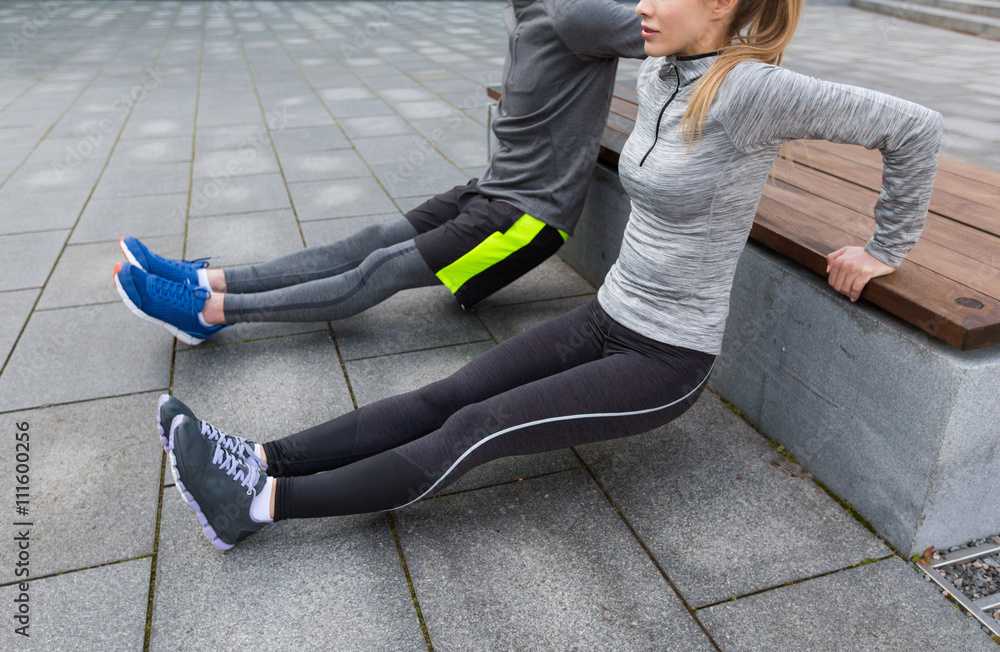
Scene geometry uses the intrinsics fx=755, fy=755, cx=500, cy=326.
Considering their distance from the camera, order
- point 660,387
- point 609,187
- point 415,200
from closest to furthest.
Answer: point 660,387
point 609,187
point 415,200

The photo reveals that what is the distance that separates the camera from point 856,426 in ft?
7.00

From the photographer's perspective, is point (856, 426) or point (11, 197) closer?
point (856, 426)

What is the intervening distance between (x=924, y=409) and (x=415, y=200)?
3.29 metres

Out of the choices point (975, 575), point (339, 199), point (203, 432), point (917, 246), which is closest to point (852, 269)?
point (917, 246)

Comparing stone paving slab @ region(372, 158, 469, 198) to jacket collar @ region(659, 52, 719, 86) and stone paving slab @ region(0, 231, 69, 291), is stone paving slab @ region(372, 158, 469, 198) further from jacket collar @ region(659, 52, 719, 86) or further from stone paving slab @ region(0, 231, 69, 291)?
jacket collar @ region(659, 52, 719, 86)

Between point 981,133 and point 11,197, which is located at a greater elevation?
point 981,133

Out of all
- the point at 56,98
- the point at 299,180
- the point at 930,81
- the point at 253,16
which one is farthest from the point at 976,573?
the point at 253,16

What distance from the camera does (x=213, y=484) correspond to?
1988mm

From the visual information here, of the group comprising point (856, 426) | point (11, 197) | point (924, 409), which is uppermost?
point (924, 409)

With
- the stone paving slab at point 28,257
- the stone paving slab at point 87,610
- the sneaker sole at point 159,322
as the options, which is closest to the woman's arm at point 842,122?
the stone paving slab at point 87,610

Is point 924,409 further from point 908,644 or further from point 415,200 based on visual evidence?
point 415,200

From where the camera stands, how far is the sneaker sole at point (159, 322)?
283 cm

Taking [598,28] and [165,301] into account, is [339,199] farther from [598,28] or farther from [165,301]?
[598,28]

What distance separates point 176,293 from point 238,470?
119cm
